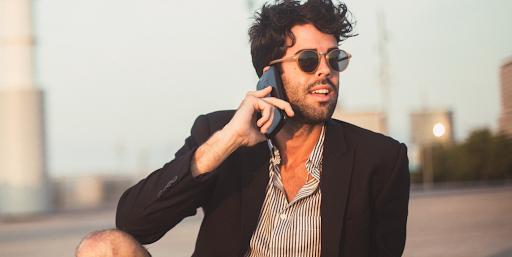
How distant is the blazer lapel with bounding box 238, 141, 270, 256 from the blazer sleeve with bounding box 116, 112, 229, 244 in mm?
267

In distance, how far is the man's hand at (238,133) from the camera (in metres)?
2.45

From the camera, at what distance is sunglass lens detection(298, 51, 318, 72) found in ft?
9.79

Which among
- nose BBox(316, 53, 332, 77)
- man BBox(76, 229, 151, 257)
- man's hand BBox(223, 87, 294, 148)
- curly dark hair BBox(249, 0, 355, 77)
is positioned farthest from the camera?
curly dark hair BBox(249, 0, 355, 77)

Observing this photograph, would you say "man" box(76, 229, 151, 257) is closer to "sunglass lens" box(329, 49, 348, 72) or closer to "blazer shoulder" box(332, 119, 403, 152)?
"blazer shoulder" box(332, 119, 403, 152)

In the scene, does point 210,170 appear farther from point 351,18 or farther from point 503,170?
point 503,170

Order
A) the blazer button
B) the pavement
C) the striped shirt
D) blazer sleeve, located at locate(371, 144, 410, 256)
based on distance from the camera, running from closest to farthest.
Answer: the blazer button < the striped shirt < blazer sleeve, located at locate(371, 144, 410, 256) < the pavement

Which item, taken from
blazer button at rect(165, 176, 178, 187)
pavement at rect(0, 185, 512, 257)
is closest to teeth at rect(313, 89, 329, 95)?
blazer button at rect(165, 176, 178, 187)

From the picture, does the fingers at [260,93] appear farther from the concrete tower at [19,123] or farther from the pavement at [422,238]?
the concrete tower at [19,123]

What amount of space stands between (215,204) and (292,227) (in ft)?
1.49

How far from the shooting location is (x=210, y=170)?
8.07ft

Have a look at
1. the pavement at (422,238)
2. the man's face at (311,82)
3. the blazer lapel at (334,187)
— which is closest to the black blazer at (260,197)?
the blazer lapel at (334,187)

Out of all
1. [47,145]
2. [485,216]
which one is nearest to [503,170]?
[485,216]

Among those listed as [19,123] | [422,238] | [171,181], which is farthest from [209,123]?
[19,123]

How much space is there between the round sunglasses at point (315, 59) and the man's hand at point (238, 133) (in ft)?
1.22
